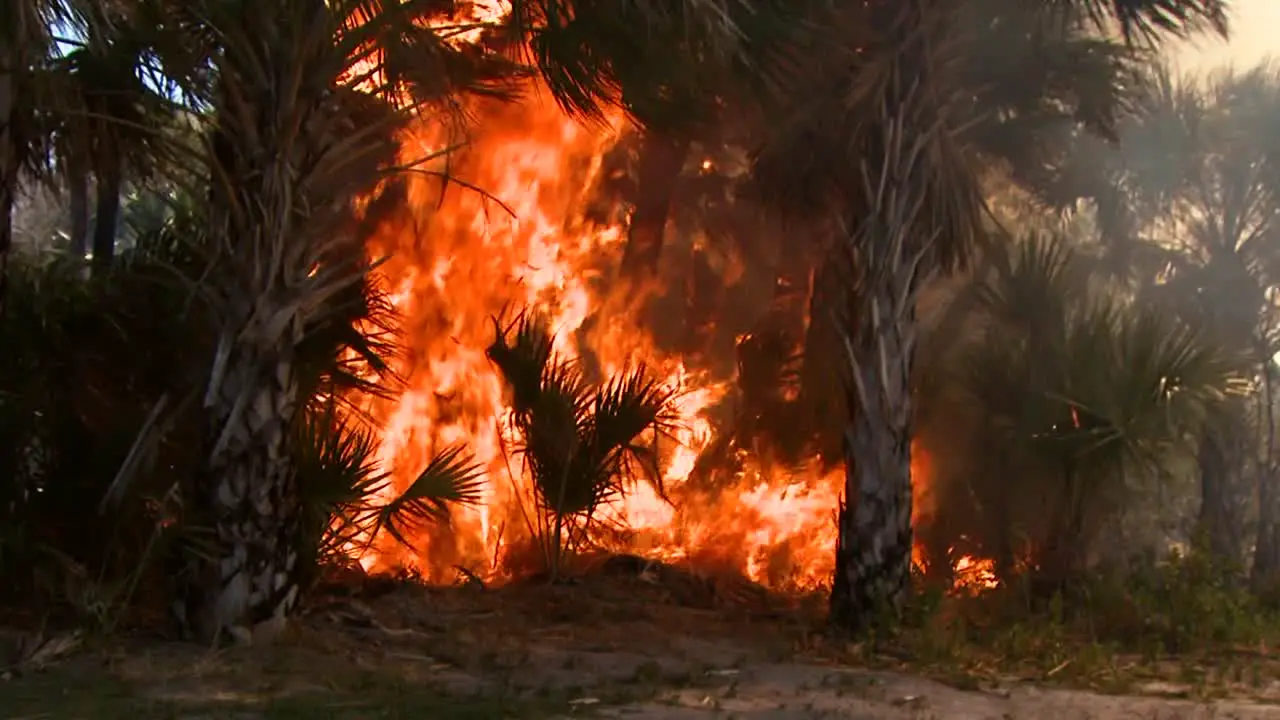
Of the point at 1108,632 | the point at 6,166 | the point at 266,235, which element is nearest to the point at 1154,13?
the point at 1108,632

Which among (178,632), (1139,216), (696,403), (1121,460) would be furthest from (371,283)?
(1139,216)

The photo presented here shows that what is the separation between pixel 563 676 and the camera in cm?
694

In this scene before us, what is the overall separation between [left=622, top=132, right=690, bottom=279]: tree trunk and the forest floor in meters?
4.35

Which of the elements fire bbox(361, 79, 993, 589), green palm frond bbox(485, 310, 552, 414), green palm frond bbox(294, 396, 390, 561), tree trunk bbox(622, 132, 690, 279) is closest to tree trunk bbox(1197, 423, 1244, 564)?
fire bbox(361, 79, 993, 589)

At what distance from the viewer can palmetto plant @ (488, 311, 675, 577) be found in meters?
9.57

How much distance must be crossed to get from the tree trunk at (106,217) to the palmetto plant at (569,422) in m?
3.00

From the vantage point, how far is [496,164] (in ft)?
40.9

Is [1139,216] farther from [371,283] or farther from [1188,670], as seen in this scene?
[371,283]

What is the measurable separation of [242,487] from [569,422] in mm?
3015

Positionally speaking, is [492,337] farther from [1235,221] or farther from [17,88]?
[1235,221]

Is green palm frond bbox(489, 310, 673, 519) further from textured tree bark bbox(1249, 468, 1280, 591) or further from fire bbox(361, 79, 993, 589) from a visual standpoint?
textured tree bark bbox(1249, 468, 1280, 591)

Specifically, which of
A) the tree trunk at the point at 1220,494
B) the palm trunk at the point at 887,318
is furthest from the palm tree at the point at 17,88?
the tree trunk at the point at 1220,494

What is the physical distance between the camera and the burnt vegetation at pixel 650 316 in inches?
285

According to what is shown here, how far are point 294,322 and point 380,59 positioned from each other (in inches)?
78.0
